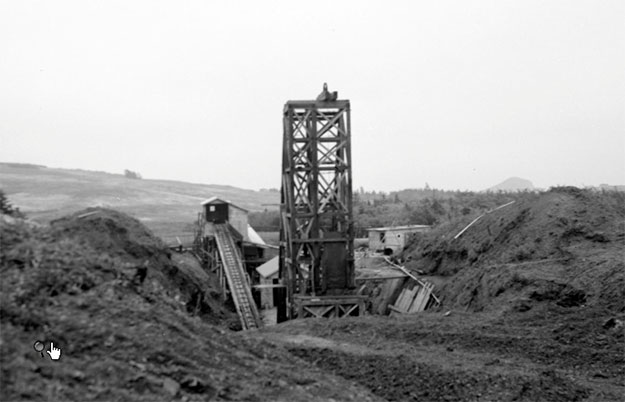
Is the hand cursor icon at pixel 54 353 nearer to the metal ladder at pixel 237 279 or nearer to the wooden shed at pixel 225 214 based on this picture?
the metal ladder at pixel 237 279

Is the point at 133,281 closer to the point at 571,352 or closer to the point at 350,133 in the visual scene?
the point at 571,352

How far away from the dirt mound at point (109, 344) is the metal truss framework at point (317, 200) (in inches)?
394

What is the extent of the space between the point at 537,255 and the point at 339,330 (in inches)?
323

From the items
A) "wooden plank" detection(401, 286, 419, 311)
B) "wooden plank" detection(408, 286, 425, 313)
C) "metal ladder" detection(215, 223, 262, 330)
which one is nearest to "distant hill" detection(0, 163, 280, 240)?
"metal ladder" detection(215, 223, 262, 330)

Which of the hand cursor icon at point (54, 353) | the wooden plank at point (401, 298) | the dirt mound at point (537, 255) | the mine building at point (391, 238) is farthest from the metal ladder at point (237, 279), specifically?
the hand cursor icon at point (54, 353)

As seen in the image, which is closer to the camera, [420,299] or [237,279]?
[420,299]

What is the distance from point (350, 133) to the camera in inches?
810

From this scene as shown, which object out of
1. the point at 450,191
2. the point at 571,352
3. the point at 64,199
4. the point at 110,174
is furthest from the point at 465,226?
the point at 110,174

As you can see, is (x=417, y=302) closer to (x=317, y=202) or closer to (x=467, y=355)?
(x=317, y=202)

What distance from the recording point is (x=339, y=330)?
50.9ft

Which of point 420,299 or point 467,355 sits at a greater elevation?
point 467,355

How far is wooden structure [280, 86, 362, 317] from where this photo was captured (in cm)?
2034

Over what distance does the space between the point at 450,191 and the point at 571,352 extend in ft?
257

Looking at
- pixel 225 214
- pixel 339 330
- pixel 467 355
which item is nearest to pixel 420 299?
pixel 339 330
